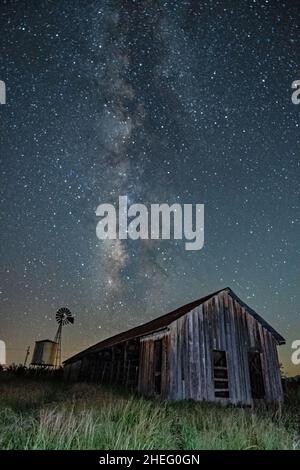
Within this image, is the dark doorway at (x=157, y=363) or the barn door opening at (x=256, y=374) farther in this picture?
the barn door opening at (x=256, y=374)

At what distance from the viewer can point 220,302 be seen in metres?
15.2

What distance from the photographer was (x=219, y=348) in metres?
14.3

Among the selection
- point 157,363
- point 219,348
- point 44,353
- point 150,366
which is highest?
point 219,348

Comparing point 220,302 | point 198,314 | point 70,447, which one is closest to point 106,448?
point 70,447

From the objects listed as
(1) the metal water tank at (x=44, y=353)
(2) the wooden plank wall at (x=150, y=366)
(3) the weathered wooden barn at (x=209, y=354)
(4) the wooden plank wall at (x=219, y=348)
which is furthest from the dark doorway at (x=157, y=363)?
(1) the metal water tank at (x=44, y=353)

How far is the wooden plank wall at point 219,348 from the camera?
513 inches

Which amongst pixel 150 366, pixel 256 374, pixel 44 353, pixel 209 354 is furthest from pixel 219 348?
pixel 44 353

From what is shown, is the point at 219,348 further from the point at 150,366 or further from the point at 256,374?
the point at 256,374

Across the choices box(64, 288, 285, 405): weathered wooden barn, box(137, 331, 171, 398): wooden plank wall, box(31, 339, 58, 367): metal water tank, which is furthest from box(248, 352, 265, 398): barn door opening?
box(31, 339, 58, 367): metal water tank

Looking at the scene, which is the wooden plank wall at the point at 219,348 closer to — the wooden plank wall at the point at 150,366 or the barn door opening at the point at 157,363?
the wooden plank wall at the point at 150,366

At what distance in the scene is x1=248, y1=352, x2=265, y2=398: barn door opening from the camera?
15.6 m

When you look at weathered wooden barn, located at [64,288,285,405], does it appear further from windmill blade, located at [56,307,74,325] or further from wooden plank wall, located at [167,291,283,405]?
windmill blade, located at [56,307,74,325]

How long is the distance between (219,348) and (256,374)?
4.05 meters

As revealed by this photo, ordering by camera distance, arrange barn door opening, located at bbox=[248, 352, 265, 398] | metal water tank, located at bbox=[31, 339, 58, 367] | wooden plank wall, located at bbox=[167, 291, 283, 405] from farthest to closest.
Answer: metal water tank, located at bbox=[31, 339, 58, 367], barn door opening, located at bbox=[248, 352, 265, 398], wooden plank wall, located at bbox=[167, 291, 283, 405]
